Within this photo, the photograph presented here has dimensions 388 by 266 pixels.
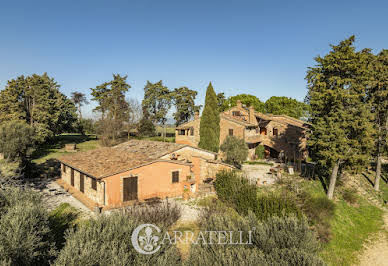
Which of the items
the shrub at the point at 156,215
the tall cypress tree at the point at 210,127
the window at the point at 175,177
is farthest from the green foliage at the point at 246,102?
the shrub at the point at 156,215

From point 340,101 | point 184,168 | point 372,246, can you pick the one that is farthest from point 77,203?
point 340,101

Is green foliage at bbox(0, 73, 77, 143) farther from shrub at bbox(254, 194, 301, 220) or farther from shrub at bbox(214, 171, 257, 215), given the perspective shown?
shrub at bbox(254, 194, 301, 220)

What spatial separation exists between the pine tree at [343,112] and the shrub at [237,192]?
359 inches

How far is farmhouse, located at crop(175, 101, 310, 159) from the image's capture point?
118 feet

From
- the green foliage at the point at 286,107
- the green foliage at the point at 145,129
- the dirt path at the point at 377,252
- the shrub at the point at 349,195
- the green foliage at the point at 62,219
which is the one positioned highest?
the green foliage at the point at 286,107

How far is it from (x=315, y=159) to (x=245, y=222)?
16.6 meters

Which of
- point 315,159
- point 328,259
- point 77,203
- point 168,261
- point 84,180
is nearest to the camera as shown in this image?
point 168,261

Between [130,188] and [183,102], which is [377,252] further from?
[183,102]

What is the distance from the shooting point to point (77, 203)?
17.9 metres

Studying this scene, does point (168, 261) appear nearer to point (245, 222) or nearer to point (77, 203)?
point (245, 222)

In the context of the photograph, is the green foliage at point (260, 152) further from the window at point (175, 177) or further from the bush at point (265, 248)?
the bush at point (265, 248)

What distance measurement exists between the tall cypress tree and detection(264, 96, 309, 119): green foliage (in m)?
28.7

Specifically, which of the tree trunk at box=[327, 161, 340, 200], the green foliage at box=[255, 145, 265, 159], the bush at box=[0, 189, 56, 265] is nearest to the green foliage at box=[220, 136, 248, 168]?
the tree trunk at box=[327, 161, 340, 200]

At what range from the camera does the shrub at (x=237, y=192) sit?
1553 cm
